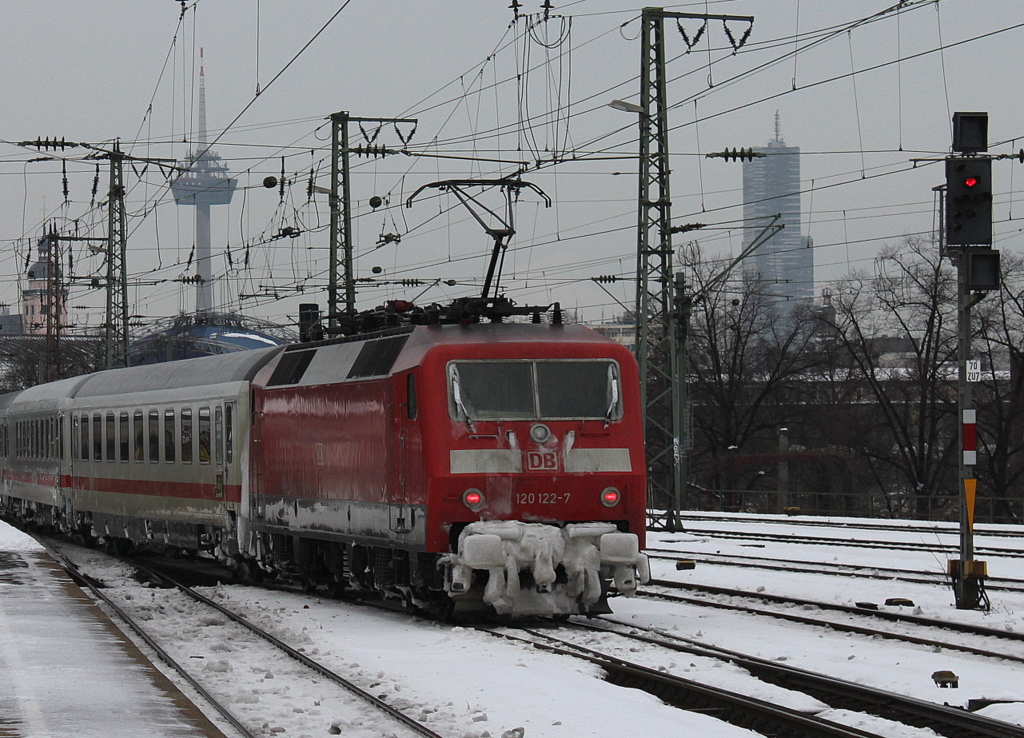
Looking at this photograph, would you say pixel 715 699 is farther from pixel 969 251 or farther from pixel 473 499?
pixel 969 251

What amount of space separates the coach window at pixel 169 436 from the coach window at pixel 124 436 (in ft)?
7.49

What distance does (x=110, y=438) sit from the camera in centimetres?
2681

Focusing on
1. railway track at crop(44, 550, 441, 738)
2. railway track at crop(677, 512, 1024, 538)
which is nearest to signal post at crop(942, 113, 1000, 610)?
railway track at crop(44, 550, 441, 738)

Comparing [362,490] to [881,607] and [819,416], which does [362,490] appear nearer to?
[881,607]

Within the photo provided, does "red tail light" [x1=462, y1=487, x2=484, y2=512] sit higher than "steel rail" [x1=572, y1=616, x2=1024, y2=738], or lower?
higher

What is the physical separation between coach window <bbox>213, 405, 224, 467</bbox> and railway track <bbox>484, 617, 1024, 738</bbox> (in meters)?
9.18

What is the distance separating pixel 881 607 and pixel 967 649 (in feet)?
12.2

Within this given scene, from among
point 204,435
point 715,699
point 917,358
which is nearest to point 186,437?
point 204,435

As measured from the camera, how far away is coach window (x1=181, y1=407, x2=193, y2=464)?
73.4ft

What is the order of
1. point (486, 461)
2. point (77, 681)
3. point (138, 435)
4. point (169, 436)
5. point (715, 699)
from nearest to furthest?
point (715, 699) < point (77, 681) < point (486, 461) < point (169, 436) < point (138, 435)

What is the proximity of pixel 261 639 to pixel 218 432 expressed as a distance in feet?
24.1

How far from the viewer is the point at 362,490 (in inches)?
638

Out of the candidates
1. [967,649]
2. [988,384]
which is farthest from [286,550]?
[988,384]

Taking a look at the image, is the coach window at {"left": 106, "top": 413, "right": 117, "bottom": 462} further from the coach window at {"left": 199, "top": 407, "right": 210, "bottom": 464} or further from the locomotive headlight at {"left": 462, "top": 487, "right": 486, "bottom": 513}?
the locomotive headlight at {"left": 462, "top": 487, "right": 486, "bottom": 513}
